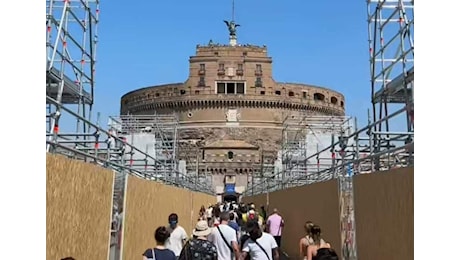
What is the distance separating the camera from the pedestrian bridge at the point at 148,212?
4.63m

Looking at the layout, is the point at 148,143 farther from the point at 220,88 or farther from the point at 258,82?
the point at 258,82

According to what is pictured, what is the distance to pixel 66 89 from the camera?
1041 centimetres

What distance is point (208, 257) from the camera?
4.75 meters

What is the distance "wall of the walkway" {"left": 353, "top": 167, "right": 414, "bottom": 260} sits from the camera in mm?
4875

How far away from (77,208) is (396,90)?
7261mm

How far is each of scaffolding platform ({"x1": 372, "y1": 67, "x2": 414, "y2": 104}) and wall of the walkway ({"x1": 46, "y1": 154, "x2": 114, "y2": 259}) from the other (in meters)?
5.51

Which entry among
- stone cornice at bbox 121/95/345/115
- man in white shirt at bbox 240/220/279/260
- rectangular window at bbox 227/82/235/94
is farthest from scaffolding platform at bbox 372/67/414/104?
rectangular window at bbox 227/82/235/94

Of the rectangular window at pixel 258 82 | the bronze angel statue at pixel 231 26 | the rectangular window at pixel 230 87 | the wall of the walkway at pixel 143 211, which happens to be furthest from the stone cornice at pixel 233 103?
the wall of the walkway at pixel 143 211

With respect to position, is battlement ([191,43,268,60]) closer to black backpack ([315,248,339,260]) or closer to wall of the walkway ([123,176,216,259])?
wall of the walkway ([123,176,216,259])

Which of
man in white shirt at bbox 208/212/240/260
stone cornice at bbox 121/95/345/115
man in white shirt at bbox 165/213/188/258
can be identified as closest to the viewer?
man in white shirt at bbox 208/212/240/260
